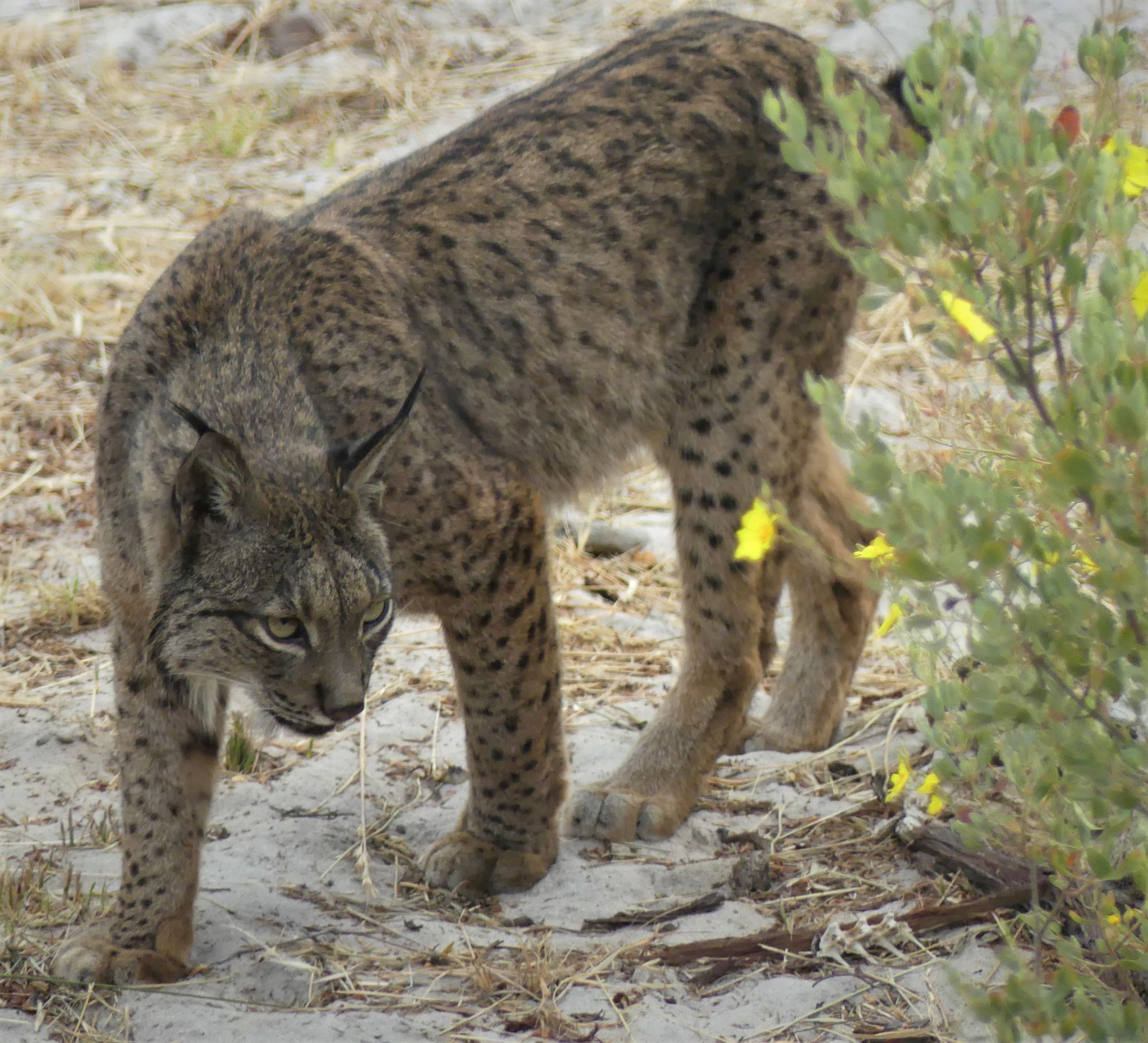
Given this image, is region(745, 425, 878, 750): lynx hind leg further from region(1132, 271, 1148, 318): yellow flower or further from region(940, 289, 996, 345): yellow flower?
region(1132, 271, 1148, 318): yellow flower

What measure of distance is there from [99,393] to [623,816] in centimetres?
286

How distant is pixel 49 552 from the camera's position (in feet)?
19.2

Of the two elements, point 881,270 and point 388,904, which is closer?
point 881,270

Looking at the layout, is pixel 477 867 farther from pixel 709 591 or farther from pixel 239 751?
pixel 709 591

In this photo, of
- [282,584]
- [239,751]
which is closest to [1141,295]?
[282,584]

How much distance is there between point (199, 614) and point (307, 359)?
785 mm

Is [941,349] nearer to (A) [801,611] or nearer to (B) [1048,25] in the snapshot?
(A) [801,611]

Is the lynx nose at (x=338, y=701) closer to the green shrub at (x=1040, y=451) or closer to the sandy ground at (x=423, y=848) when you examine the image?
the sandy ground at (x=423, y=848)

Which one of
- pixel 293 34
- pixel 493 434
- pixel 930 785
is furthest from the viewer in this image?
pixel 293 34

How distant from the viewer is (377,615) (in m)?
3.50

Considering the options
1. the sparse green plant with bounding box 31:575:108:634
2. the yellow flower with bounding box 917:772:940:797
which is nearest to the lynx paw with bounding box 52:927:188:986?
the yellow flower with bounding box 917:772:940:797

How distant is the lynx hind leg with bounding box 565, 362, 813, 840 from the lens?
4531 mm

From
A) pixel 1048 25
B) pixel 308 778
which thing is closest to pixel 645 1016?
pixel 308 778

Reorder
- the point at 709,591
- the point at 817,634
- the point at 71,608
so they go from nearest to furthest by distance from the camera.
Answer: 1. the point at 709,591
2. the point at 817,634
3. the point at 71,608
